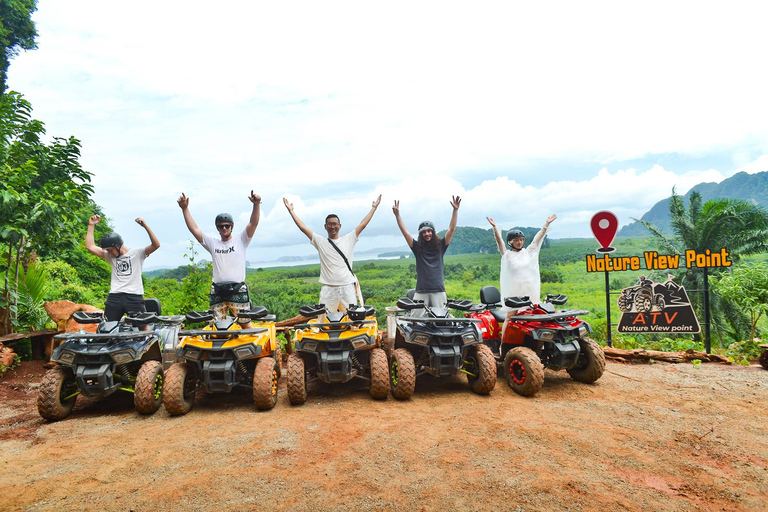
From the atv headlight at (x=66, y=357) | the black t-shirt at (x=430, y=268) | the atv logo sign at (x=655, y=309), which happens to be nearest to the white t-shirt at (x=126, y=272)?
the atv headlight at (x=66, y=357)

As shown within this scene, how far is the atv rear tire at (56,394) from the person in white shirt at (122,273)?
40.2 inches

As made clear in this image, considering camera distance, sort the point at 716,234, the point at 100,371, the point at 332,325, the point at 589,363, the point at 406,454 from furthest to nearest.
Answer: the point at 716,234, the point at 589,363, the point at 332,325, the point at 100,371, the point at 406,454

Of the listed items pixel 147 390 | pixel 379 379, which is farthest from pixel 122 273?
pixel 379 379

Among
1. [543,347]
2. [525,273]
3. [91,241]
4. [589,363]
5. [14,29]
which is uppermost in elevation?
[14,29]

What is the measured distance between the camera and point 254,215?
20.4 ft

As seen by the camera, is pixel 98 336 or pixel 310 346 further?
pixel 310 346

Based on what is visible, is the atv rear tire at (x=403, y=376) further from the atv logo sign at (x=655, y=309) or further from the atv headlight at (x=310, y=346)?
the atv logo sign at (x=655, y=309)

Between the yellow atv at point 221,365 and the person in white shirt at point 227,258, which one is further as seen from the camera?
the person in white shirt at point 227,258

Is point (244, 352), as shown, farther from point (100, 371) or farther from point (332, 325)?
point (100, 371)

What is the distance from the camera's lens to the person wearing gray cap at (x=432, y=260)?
22.5 feet

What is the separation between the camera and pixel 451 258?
2145 cm

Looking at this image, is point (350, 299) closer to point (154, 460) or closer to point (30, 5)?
point (154, 460)

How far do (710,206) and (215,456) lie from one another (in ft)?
56.2

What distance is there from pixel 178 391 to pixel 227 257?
Result: 5.87ft
